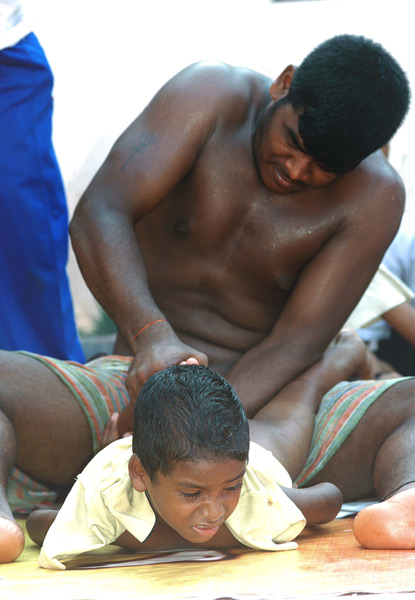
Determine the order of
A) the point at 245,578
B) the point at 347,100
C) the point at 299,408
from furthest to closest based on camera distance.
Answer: the point at 299,408 → the point at 347,100 → the point at 245,578

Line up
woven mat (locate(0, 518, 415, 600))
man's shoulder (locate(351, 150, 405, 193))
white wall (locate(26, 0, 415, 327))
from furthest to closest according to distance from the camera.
A: 1. white wall (locate(26, 0, 415, 327))
2. man's shoulder (locate(351, 150, 405, 193))
3. woven mat (locate(0, 518, 415, 600))

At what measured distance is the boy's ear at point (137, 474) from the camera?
5.41 ft

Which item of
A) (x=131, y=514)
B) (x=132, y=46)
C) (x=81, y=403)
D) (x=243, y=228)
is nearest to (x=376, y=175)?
(x=243, y=228)

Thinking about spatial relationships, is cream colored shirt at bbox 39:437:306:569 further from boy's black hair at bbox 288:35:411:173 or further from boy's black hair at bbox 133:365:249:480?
boy's black hair at bbox 288:35:411:173

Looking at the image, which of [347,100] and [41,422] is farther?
[347,100]

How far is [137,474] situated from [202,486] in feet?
0.60

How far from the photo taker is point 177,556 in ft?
5.61

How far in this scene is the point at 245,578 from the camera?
1.47m

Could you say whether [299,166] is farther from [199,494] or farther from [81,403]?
[199,494]

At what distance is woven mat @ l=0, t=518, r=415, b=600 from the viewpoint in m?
1.36

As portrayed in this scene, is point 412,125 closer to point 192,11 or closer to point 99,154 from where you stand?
point 192,11

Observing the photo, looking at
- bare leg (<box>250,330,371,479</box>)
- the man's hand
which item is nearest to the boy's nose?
the man's hand

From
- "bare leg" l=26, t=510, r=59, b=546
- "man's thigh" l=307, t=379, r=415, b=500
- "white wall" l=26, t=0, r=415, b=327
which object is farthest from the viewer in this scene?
"white wall" l=26, t=0, r=415, b=327

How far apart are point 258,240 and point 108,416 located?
639 millimetres
